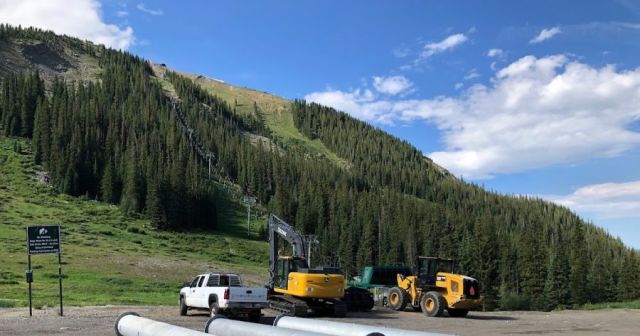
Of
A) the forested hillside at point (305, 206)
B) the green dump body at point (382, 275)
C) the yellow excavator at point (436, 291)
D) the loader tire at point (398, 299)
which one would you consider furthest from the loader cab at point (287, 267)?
the forested hillside at point (305, 206)

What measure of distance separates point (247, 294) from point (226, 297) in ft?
2.89

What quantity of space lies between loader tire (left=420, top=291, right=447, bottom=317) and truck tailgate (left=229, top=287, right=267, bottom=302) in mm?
9274

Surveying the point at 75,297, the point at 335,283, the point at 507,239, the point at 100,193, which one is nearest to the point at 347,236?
the point at 507,239

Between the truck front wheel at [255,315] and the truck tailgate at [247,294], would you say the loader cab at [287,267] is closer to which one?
the truck front wheel at [255,315]

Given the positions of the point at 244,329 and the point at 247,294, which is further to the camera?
the point at 247,294

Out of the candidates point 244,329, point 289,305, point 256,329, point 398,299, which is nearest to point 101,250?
point 398,299

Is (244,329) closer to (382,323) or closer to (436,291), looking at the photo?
(382,323)

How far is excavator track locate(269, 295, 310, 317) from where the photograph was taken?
26.8 metres

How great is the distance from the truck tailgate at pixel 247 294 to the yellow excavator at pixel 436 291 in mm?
9389

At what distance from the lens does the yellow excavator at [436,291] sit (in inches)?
1148

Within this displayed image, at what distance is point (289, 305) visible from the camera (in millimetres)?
27375

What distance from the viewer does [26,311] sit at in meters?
28.4

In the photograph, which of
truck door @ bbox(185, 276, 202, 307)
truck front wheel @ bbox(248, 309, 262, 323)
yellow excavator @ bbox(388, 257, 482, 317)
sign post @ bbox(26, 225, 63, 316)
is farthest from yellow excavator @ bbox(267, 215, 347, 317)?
sign post @ bbox(26, 225, 63, 316)

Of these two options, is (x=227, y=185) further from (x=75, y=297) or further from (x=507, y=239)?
(x=75, y=297)
